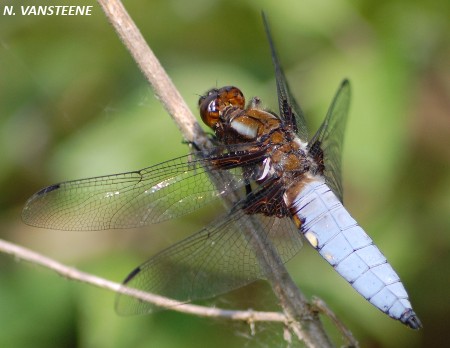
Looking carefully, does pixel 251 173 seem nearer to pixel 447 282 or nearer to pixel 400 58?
pixel 400 58

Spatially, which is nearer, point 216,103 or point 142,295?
point 142,295

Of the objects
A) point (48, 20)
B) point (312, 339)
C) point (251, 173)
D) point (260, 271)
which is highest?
point (48, 20)

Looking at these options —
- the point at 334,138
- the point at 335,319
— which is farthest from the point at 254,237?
the point at 334,138

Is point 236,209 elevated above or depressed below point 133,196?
below

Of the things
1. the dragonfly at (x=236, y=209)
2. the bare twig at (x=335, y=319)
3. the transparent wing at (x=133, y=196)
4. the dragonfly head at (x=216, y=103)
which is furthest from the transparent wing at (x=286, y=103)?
the bare twig at (x=335, y=319)

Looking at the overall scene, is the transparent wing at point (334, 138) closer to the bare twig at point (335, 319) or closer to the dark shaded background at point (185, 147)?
the dark shaded background at point (185, 147)

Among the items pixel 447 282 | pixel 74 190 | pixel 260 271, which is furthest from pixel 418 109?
pixel 74 190

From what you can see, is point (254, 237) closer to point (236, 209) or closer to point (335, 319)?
point (236, 209)
